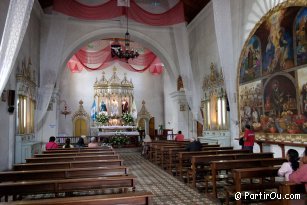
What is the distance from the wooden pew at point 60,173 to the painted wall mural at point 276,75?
4361mm

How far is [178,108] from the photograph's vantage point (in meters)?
14.2

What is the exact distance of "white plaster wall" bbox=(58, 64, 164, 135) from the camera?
18812 millimetres

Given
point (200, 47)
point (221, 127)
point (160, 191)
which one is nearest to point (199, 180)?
point (160, 191)

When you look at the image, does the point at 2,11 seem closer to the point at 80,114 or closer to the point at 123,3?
the point at 123,3

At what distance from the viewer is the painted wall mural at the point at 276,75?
6.27 metres

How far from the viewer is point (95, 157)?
245 inches

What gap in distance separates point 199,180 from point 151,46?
9273mm

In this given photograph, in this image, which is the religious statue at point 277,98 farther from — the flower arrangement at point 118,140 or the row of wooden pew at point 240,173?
the flower arrangement at point 118,140

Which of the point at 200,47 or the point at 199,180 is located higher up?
the point at 200,47

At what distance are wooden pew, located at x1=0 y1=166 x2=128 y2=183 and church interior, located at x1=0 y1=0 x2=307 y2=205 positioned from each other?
15 millimetres

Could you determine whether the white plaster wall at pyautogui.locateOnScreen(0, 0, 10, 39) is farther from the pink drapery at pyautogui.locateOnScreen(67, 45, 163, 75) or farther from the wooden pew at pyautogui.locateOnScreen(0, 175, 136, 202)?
the pink drapery at pyautogui.locateOnScreen(67, 45, 163, 75)

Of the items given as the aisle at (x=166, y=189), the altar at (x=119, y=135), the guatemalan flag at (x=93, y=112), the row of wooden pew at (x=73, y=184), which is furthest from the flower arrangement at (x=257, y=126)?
the guatemalan flag at (x=93, y=112)

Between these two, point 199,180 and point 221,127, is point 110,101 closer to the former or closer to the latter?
point 221,127

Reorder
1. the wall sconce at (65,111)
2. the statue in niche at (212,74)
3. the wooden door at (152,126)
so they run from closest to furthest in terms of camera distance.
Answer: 1. the statue in niche at (212,74)
2. the wall sconce at (65,111)
3. the wooden door at (152,126)
